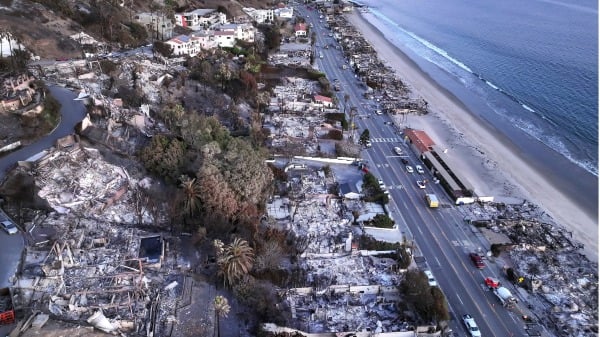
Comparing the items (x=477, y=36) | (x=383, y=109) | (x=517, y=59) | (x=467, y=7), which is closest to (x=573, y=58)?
(x=517, y=59)

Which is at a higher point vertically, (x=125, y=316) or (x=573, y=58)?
(x=573, y=58)

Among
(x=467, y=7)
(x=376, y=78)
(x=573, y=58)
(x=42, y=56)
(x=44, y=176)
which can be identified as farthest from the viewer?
(x=467, y=7)

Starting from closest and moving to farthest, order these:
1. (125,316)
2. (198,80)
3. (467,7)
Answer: (125,316) → (198,80) → (467,7)

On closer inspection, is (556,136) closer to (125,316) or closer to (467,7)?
(125,316)

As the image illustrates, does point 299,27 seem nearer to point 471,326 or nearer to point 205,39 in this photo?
point 205,39

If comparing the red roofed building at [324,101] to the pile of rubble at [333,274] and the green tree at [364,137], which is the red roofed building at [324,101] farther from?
the pile of rubble at [333,274]

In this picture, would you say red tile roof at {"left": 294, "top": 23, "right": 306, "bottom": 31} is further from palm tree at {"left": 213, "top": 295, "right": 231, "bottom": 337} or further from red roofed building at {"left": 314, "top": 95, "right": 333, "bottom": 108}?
palm tree at {"left": 213, "top": 295, "right": 231, "bottom": 337}

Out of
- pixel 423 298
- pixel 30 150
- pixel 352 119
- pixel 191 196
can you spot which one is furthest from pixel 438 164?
pixel 30 150
